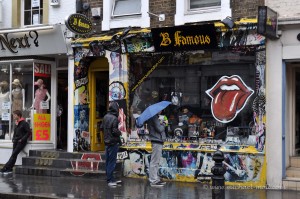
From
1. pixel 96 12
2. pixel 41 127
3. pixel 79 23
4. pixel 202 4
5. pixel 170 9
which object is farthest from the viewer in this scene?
pixel 41 127

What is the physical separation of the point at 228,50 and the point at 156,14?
2.24 m

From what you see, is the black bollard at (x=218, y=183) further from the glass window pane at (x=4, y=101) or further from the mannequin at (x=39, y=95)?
the glass window pane at (x=4, y=101)

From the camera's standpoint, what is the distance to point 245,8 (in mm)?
11641

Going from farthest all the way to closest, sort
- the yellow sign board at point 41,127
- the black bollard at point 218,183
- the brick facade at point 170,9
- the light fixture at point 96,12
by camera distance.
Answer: the yellow sign board at point 41,127
the light fixture at point 96,12
the brick facade at point 170,9
the black bollard at point 218,183

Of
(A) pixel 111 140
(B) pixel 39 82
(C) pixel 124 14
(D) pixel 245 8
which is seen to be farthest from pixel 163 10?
(B) pixel 39 82

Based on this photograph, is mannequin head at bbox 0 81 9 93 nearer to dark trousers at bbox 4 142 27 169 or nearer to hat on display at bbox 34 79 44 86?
hat on display at bbox 34 79 44 86

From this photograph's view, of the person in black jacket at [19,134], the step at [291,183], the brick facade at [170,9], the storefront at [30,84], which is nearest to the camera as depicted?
the step at [291,183]

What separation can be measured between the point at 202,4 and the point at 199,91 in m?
2.21

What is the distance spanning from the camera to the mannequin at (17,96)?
15.1 m

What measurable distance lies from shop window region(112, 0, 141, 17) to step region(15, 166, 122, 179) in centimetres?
433

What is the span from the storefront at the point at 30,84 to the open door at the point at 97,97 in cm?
109

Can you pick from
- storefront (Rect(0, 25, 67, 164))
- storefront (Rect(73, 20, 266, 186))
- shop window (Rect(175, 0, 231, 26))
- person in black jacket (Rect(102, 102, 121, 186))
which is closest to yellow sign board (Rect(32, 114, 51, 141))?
Result: storefront (Rect(0, 25, 67, 164))

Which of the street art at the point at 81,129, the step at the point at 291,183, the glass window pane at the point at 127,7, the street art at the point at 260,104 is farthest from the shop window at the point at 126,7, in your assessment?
the step at the point at 291,183

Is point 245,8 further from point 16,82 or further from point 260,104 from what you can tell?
point 16,82
